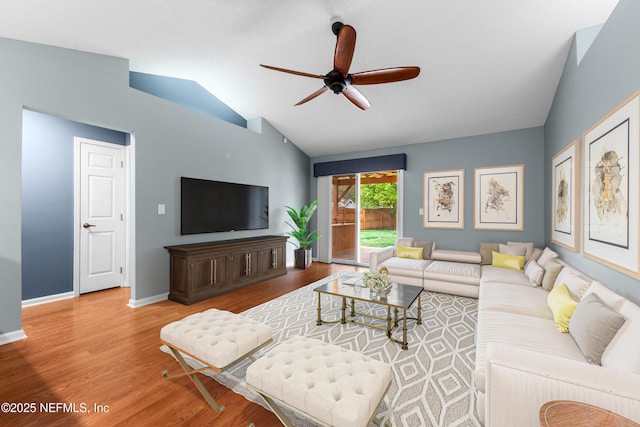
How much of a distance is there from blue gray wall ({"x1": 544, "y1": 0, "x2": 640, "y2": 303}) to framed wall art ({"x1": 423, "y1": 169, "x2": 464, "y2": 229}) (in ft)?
5.37

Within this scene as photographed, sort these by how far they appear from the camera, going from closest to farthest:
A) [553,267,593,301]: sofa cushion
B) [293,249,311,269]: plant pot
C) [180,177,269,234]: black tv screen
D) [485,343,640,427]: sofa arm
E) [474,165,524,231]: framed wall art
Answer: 1. [485,343,640,427]: sofa arm
2. [553,267,593,301]: sofa cushion
3. [180,177,269,234]: black tv screen
4. [474,165,524,231]: framed wall art
5. [293,249,311,269]: plant pot

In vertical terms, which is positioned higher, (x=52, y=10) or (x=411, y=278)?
(x=52, y=10)

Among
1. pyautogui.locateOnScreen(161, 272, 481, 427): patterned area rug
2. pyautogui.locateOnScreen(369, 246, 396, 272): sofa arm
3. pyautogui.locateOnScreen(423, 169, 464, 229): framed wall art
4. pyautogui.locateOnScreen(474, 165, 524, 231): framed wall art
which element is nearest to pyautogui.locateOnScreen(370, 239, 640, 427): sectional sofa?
pyautogui.locateOnScreen(161, 272, 481, 427): patterned area rug

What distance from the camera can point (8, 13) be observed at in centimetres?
226

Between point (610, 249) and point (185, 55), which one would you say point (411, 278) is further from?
point (185, 55)

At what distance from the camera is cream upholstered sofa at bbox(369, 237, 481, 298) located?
382 cm

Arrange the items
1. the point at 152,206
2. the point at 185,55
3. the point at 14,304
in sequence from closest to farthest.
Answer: the point at 14,304 < the point at 185,55 < the point at 152,206

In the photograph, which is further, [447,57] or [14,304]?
[447,57]

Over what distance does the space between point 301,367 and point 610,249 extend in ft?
8.15

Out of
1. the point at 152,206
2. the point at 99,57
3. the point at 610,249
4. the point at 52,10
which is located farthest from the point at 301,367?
the point at 99,57

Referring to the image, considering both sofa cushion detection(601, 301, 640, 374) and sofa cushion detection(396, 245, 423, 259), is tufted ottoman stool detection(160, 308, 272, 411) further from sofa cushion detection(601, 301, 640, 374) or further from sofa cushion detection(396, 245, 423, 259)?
sofa cushion detection(396, 245, 423, 259)

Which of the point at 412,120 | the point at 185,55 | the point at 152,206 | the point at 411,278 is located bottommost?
the point at 411,278

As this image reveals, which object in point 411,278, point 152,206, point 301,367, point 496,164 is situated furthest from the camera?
point 496,164

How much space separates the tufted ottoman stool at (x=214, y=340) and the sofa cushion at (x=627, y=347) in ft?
6.48
